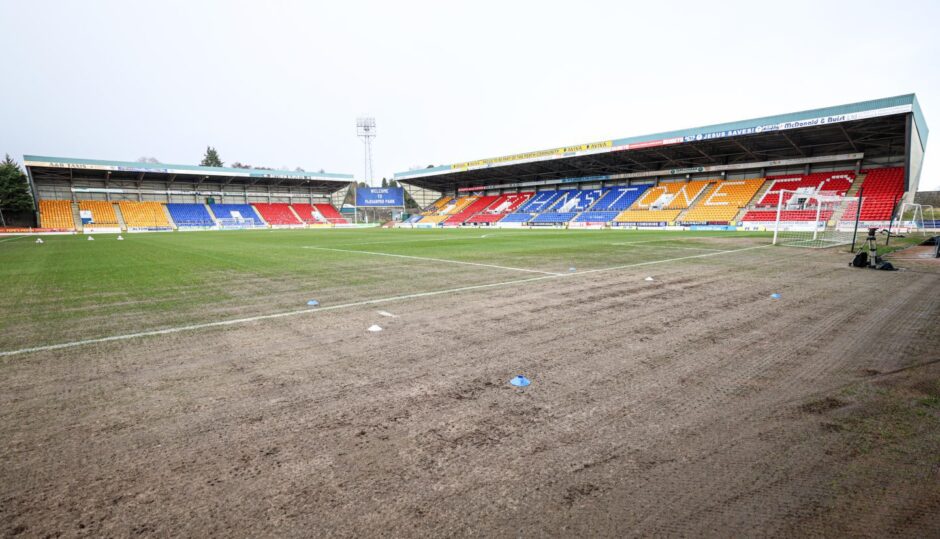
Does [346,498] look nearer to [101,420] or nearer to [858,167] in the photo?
[101,420]

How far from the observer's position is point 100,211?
46469 millimetres

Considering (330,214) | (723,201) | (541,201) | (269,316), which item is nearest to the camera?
(269,316)

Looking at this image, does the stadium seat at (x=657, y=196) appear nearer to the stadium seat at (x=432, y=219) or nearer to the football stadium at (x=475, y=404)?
the stadium seat at (x=432, y=219)

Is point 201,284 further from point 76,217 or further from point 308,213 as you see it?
point 308,213

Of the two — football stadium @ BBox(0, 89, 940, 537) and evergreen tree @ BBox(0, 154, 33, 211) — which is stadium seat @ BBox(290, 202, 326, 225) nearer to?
evergreen tree @ BBox(0, 154, 33, 211)

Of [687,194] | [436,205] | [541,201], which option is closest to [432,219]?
[436,205]

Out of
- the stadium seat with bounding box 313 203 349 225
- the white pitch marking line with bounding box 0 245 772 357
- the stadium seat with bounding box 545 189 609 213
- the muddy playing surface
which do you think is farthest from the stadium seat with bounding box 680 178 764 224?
the stadium seat with bounding box 313 203 349 225

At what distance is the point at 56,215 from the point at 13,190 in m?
4.07

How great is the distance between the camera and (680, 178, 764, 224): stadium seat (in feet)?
112

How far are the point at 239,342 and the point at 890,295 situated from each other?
9.24 meters

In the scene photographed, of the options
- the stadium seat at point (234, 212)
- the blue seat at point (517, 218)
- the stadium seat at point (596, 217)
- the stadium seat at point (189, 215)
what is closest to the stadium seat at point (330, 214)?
the stadium seat at point (234, 212)

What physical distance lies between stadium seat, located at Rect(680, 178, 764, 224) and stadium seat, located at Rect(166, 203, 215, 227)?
5469 centimetres

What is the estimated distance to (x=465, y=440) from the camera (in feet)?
7.73

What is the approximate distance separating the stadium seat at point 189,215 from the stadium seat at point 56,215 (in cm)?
906
